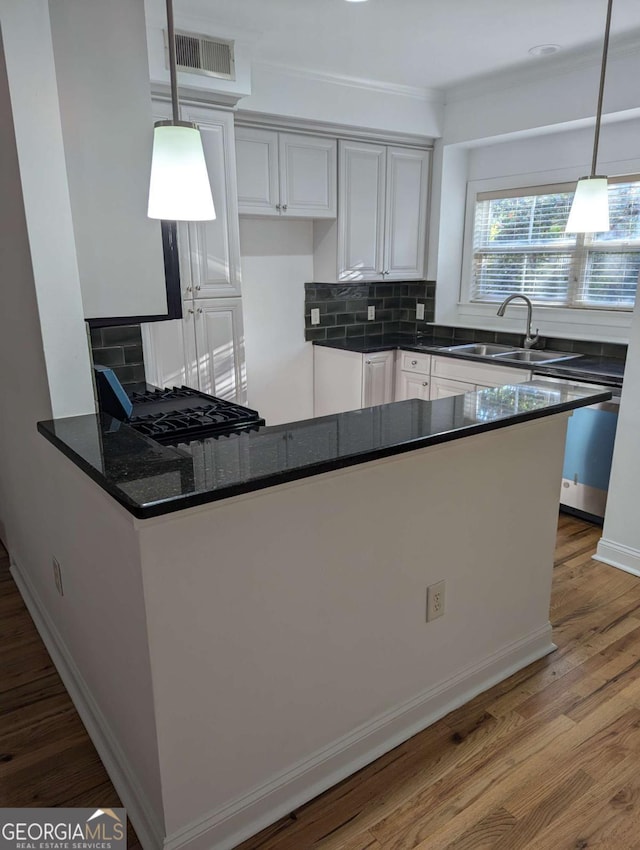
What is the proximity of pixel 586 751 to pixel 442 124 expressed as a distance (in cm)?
397

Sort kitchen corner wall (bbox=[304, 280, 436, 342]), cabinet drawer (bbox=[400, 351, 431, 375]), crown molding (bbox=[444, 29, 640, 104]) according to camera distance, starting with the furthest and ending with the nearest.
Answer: kitchen corner wall (bbox=[304, 280, 436, 342]) → cabinet drawer (bbox=[400, 351, 431, 375]) → crown molding (bbox=[444, 29, 640, 104])

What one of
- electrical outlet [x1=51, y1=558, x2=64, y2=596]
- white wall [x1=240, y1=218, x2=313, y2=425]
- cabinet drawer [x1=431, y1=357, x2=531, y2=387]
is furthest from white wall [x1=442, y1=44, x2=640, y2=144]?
electrical outlet [x1=51, y1=558, x2=64, y2=596]

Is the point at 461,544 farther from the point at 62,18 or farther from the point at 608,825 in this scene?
the point at 62,18

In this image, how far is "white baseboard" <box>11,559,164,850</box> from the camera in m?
1.50

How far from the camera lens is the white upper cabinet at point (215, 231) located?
3252 mm

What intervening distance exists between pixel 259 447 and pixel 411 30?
102 inches

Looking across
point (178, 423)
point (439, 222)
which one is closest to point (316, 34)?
point (439, 222)

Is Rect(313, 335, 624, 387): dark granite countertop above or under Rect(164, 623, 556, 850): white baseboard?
above

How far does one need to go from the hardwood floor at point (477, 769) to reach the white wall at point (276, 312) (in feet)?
7.98

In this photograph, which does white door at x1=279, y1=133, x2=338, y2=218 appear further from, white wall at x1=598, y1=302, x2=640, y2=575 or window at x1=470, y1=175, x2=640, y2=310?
white wall at x1=598, y1=302, x2=640, y2=575

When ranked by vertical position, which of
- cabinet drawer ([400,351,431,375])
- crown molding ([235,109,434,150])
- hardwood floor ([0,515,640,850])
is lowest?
hardwood floor ([0,515,640,850])

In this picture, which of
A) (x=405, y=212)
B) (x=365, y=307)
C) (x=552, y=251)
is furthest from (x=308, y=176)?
(x=552, y=251)

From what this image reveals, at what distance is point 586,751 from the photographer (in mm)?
1835

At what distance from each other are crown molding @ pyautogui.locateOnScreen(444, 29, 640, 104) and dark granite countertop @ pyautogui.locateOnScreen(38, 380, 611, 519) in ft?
7.68
